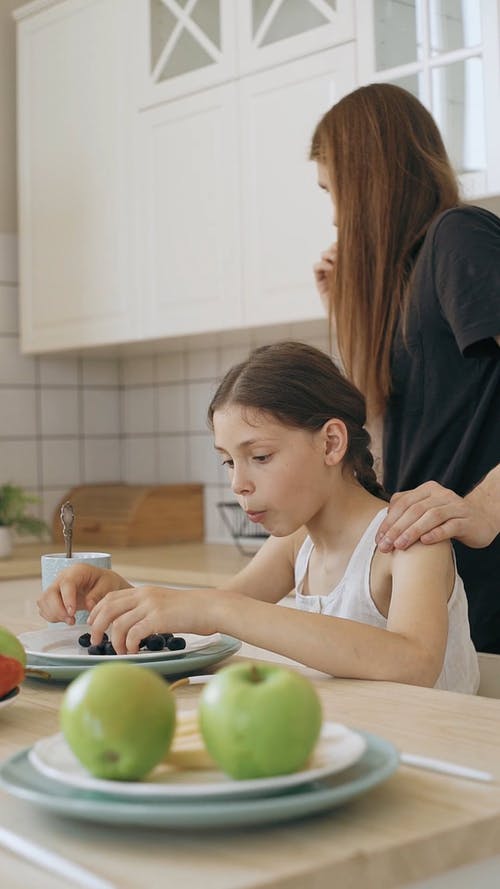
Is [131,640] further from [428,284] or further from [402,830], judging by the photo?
[428,284]

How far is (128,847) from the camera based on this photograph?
666 mm

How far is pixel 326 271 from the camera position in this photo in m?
1.95

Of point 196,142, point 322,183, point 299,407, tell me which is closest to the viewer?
point 299,407

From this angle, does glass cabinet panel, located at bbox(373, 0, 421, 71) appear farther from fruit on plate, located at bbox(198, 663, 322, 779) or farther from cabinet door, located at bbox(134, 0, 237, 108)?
fruit on plate, located at bbox(198, 663, 322, 779)

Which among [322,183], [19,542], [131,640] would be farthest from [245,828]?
[19,542]

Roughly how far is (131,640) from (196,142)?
1.88 m

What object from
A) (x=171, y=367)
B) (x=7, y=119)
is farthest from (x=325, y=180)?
(x=7, y=119)

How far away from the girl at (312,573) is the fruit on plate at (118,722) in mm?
467

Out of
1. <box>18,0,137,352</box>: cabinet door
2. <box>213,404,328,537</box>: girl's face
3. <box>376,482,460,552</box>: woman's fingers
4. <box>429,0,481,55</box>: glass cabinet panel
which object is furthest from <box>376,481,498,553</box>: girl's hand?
<box>18,0,137,352</box>: cabinet door

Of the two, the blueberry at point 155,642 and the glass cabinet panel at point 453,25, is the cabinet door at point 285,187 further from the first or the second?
the blueberry at point 155,642

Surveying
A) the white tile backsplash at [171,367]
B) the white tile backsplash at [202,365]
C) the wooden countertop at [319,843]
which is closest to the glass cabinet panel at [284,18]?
the white tile backsplash at [202,365]

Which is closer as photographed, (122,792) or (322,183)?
(122,792)

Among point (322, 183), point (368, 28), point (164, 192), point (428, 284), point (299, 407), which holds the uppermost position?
point (368, 28)

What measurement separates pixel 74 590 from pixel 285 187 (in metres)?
1.45
